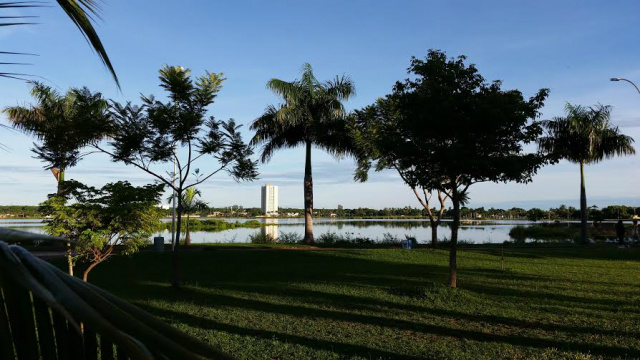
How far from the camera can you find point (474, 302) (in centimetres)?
1088

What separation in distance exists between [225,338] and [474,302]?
6483mm

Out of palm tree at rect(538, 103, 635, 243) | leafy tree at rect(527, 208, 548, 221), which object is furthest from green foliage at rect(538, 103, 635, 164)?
leafy tree at rect(527, 208, 548, 221)

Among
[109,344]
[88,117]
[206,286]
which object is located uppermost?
[88,117]

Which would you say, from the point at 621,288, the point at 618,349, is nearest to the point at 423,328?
the point at 618,349

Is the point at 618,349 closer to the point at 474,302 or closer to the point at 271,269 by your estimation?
the point at 474,302

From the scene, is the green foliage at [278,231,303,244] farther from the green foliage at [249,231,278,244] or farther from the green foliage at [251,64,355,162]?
the green foliage at [251,64,355,162]

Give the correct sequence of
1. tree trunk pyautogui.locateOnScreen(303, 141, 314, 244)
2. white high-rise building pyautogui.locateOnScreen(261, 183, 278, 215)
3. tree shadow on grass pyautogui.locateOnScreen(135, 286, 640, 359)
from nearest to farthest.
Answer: tree shadow on grass pyautogui.locateOnScreen(135, 286, 640, 359) → tree trunk pyautogui.locateOnScreen(303, 141, 314, 244) → white high-rise building pyautogui.locateOnScreen(261, 183, 278, 215)

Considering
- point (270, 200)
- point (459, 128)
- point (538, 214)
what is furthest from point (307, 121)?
point (270, 200)

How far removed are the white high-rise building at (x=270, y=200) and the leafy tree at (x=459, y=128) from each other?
14584 centimetres

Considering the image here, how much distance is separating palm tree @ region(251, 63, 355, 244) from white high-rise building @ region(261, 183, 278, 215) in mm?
128642

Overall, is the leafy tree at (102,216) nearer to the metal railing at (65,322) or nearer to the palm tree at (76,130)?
the palm tree at (76,130)

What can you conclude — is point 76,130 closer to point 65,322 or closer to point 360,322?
point 360,322

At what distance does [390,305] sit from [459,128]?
5021 mm

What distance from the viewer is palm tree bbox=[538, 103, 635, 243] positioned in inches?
1196
